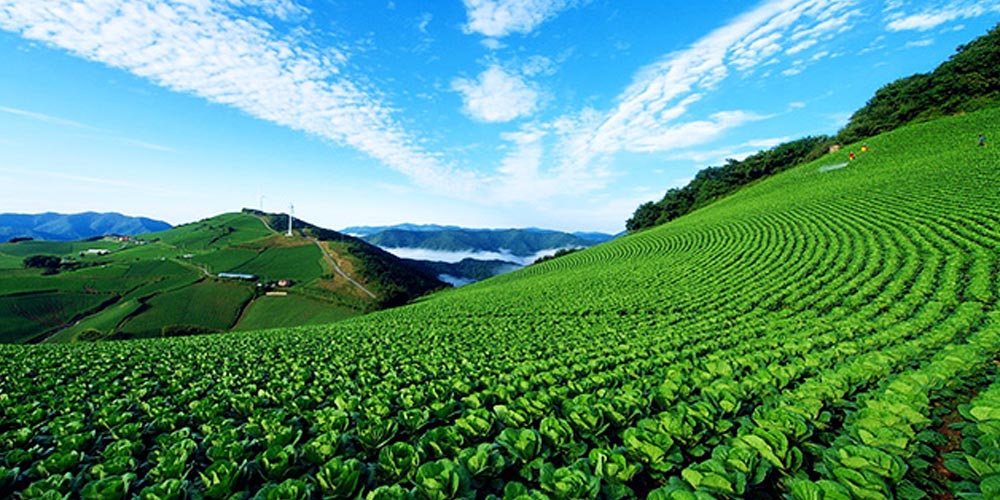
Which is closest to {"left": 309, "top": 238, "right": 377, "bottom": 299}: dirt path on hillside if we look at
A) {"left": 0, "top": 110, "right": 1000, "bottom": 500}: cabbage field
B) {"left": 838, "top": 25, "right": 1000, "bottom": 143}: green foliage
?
{"left": 0, "top": 110, "right": 1000, "bottom": 500}: cabbage field

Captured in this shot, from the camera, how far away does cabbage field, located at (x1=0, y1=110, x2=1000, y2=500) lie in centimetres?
354

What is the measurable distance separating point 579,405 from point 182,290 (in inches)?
3887

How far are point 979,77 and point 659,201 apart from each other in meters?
56.9

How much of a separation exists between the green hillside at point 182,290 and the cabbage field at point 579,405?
61.9 metres

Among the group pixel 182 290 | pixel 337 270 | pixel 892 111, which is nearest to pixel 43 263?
pixel 182 290

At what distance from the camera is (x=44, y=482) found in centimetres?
368

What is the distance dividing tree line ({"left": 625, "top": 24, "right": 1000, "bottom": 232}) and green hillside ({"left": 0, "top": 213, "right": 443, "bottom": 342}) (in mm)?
78957

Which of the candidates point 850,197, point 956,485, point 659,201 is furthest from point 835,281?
point 659,201

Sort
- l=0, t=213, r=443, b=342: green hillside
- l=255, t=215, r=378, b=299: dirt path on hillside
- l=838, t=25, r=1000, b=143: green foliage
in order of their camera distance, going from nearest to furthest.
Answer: l=838, t=25, r=1000, b=143: green foliage
l=0, t=213, r=443, b=342: green hillside
l=255, t=215, r=378, b=299: dirt path on hillside

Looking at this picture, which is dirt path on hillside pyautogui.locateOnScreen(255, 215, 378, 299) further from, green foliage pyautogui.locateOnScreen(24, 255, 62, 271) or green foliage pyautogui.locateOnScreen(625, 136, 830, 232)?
green foliage pyautogui.locateOnScreen(625, 136, 830, 232)

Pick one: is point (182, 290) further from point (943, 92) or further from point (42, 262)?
point (943, 92)

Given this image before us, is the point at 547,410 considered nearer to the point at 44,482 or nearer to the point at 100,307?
the point at 44,482

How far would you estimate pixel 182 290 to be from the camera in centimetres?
7725

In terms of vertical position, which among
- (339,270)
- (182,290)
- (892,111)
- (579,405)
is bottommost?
(182,290)
